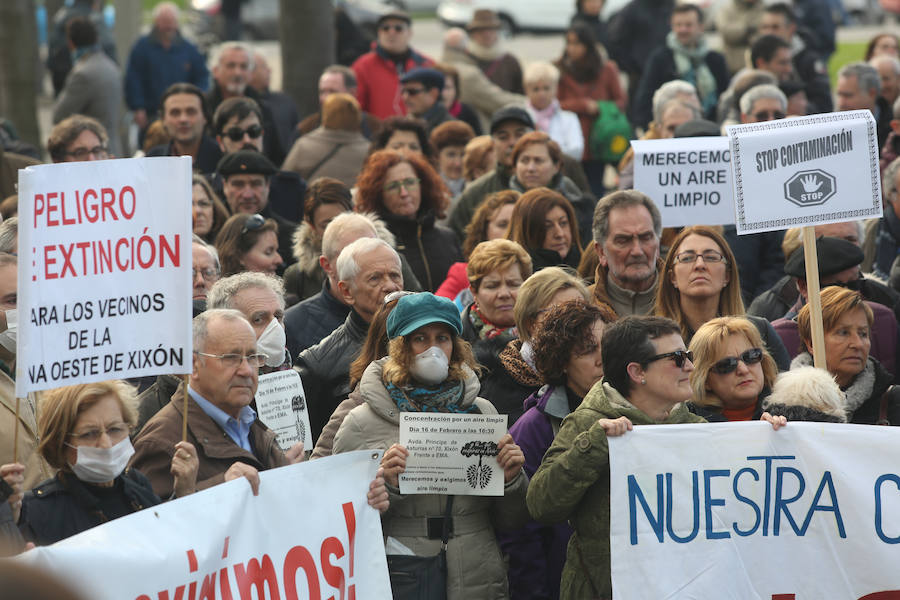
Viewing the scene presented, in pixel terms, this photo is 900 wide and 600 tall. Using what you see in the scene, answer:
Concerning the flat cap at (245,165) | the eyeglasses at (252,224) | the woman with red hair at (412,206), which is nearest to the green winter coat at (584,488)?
the eyeglasses at (252,224)

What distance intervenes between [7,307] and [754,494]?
3.01m

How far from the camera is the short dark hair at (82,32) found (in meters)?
14.1

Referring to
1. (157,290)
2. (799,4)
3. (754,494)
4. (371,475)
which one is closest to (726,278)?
(754,494)

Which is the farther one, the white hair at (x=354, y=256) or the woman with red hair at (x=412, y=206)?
the woman with red hair at (x=412, y=206)

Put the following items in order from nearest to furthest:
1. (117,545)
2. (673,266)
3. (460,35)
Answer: (117,545)
(673,266)
(460,35)

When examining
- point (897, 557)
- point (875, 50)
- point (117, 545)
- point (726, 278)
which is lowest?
point (897, 557)

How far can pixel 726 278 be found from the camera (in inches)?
271

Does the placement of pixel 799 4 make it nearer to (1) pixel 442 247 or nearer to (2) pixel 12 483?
(1) pixel 442 247

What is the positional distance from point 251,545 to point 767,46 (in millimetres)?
9806

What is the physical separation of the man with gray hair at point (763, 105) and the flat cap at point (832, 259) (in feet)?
11.2

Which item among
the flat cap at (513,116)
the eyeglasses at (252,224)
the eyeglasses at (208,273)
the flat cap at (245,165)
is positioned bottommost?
the eyeglasses at (208,273)

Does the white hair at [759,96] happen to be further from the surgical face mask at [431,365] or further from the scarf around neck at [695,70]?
the surgical face mask at [431,365]

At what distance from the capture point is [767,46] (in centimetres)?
1353

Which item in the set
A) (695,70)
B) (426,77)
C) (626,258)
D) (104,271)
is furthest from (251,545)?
(695,70)
